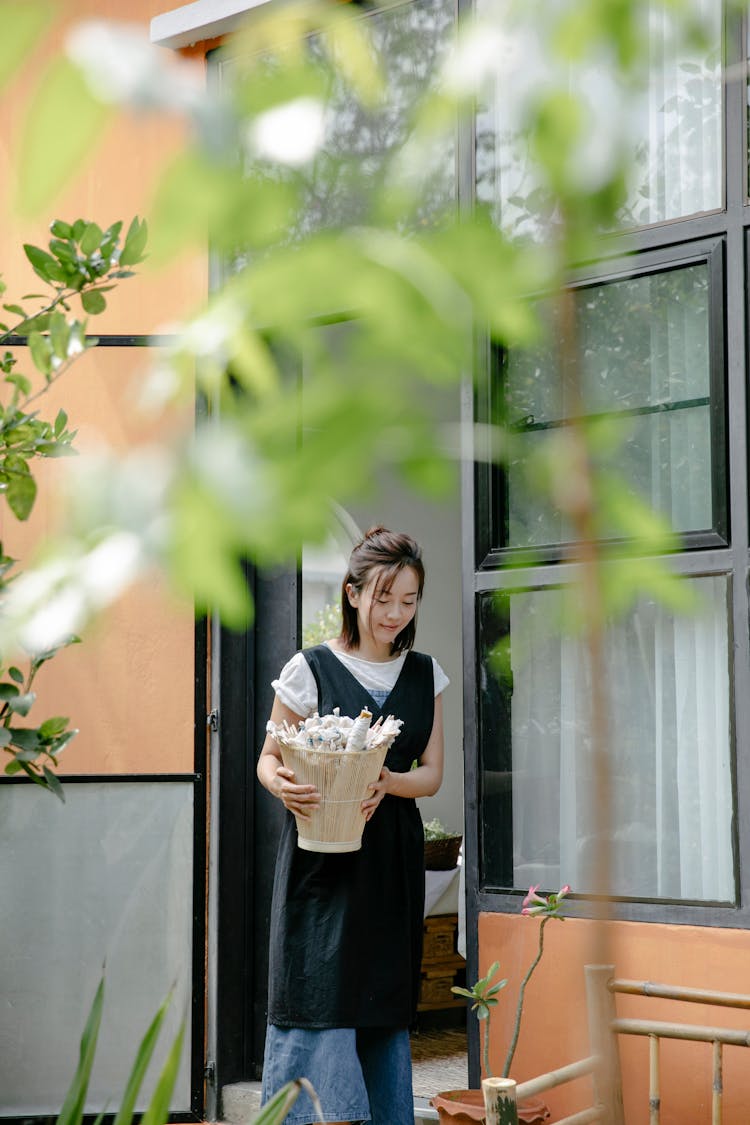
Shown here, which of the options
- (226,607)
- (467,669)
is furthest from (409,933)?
(226,607)

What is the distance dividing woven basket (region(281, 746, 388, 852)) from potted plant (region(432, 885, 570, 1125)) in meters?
0.40

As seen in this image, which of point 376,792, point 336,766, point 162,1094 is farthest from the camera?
point 376,792

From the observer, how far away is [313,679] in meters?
3.00

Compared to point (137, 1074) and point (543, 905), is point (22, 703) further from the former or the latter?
point (543, 905)

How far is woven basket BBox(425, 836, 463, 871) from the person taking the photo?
18.8ft

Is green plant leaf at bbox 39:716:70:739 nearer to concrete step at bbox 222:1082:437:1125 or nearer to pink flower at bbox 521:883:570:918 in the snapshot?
pink flower at bbox 521:883:570:918

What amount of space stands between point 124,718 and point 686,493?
5.96ft

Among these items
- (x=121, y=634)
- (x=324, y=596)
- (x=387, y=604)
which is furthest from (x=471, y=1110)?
(x=324, y=596)

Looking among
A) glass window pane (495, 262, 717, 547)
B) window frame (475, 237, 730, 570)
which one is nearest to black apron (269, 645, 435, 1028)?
window frame (475, 237, 730, 570)

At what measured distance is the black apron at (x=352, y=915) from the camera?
9.43ft

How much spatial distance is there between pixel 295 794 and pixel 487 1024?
747 mm

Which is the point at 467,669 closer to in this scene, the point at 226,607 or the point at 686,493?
the point at 686,493

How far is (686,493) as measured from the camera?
2.97 metres

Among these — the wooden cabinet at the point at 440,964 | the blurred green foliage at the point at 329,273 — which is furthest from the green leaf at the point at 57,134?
the wooden cabinet at the point at 440,964
